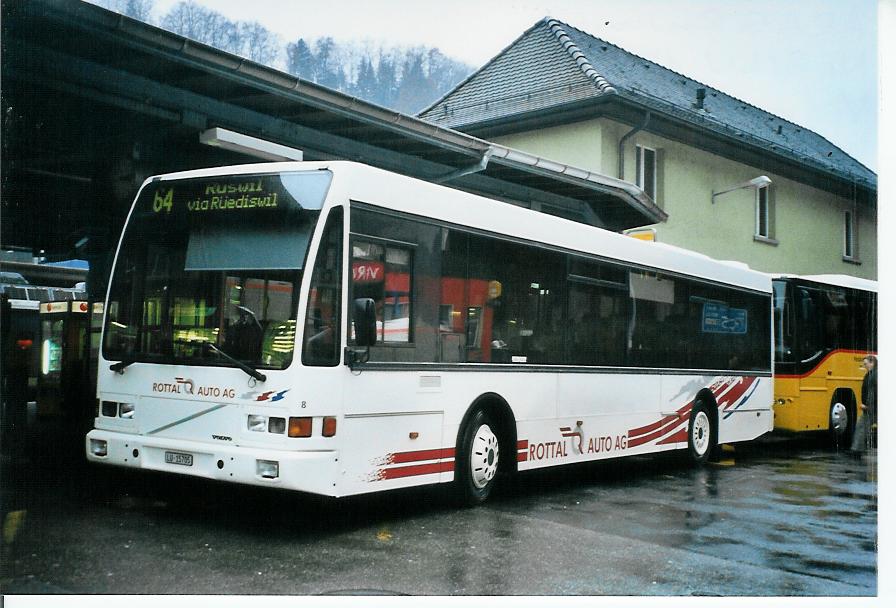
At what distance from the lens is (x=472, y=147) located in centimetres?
1299

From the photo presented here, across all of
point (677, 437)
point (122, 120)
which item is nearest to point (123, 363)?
point (122, 120)

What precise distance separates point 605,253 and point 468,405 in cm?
309

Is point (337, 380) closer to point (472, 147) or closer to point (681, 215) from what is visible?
point (472, 147)

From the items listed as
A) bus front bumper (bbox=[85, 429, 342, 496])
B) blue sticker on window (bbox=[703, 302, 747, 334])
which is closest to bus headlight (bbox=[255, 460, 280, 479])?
bus front bumper (bbox=[85, 429, 342, 496])

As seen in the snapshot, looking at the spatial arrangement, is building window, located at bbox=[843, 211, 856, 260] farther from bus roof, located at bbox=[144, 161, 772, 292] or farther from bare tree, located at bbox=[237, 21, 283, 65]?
bare tree, located at bbox=[237, 21, 283, 65]

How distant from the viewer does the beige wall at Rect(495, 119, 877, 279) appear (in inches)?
616

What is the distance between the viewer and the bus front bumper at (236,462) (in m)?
7.11

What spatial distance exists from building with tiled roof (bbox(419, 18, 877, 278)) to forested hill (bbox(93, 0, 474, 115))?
1.03 m

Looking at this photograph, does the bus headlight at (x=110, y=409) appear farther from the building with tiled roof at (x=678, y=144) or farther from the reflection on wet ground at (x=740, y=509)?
the building with tiled roof at (x=678, y=144)

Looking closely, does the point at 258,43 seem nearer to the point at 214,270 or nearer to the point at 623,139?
the point at 214,270

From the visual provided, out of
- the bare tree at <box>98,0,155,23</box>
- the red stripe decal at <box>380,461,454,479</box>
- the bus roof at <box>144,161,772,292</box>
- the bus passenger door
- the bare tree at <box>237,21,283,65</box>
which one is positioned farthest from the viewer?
the bus passenger door

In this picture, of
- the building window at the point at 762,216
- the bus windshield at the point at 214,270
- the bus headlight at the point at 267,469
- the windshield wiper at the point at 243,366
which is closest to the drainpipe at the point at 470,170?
the bus windshield at the point at 214,270

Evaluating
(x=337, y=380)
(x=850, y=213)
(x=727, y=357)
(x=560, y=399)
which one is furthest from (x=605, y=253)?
(x=337, y=380)

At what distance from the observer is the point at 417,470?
8.19m
